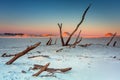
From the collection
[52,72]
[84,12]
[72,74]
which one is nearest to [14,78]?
[52,72]

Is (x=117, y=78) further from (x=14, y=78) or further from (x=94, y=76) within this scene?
(x=14, y=78)

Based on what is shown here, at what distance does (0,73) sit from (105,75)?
4452mm

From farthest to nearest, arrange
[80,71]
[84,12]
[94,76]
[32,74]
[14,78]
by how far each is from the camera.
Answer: [84,12]
[80,71]
[94,76]
[32,74]
[14,78]

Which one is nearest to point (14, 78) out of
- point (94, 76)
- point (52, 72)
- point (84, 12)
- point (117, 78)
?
point (52, 72)

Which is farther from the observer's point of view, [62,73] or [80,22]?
[80,22]

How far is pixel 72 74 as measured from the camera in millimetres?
10539

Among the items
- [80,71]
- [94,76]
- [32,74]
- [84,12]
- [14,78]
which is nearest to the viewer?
[14,78]

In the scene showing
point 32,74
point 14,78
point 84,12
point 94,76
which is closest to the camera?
point 14,78

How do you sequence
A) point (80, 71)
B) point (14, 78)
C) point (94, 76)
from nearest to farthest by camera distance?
point (14, 78), point (94, 76), point (80, 71)

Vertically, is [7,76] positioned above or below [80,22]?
below

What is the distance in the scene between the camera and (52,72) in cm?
1023

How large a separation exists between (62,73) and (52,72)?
454 mm

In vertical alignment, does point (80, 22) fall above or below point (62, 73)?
above

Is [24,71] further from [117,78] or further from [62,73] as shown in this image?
[117,78]
